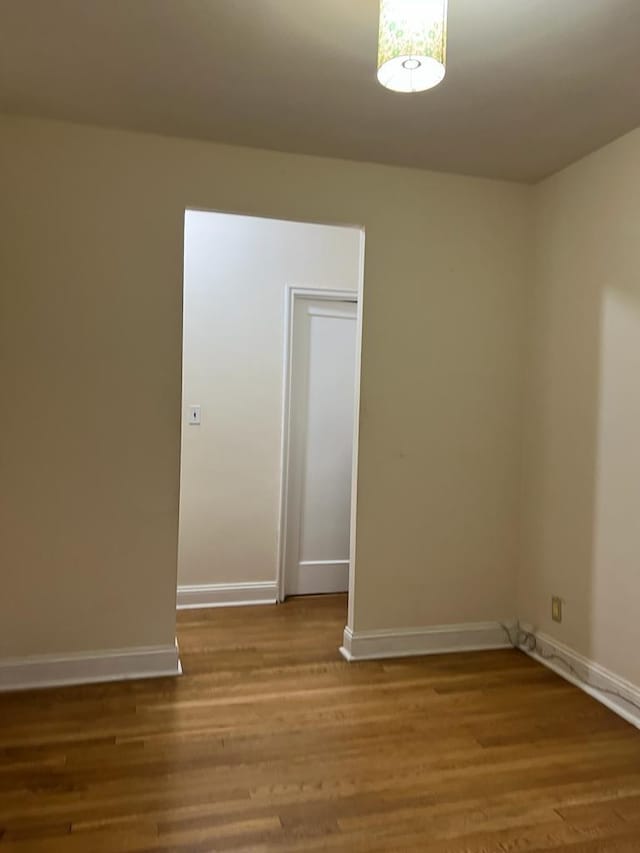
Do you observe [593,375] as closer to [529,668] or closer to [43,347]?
[529,668]

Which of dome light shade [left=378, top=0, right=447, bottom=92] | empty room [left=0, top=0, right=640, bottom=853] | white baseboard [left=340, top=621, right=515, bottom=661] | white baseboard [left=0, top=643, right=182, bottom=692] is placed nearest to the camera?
dome light shade [left=378, top=0, right=447, bottom=92]

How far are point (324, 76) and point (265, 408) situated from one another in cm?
208

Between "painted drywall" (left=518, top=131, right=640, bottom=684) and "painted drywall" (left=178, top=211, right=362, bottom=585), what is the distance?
1.39 meters

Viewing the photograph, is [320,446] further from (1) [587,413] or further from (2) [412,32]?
(2) [412,32]

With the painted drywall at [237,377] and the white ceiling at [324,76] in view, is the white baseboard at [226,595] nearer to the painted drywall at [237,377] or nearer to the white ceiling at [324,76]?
the painted drywall at [237,377]

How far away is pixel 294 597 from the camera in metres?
4.17

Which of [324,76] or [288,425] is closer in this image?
[324,76]

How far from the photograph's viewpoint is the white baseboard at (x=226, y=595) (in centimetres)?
391

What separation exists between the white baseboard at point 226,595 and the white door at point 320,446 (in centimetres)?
17

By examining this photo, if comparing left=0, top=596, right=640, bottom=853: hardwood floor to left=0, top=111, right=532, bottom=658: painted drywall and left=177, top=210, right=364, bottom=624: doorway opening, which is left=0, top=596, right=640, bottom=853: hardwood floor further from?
left=177, top=210, right=364, bottom=624: doorway opening

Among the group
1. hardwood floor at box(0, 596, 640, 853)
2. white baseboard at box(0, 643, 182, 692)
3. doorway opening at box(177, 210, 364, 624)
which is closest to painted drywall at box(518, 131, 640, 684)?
hardwood floor at box(0, 596, 640, 853)

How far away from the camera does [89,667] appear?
2.89m

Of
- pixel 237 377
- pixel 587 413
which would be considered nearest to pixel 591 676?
pixel 587 413

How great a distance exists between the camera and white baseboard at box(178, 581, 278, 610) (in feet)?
12.8
